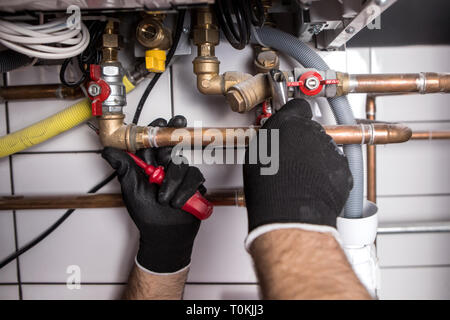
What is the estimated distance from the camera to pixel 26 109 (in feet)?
2.54

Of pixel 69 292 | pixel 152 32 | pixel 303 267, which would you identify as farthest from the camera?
pixel 69 292

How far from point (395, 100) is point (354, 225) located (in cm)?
35

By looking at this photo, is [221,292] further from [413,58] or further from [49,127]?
[413,58]

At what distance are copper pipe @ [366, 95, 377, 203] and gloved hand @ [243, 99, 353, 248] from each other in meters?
0.30

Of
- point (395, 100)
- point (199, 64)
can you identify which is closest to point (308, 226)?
point (199, 64)

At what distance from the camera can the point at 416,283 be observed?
80 cm

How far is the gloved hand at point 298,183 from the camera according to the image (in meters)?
0.43

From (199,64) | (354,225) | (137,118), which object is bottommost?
(354,225)

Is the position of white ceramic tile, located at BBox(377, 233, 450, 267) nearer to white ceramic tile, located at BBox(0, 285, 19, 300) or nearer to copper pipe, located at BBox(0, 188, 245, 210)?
copper pipe, located at BBox(0, 188, 245, 210)

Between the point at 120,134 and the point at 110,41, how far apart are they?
0.19 meters

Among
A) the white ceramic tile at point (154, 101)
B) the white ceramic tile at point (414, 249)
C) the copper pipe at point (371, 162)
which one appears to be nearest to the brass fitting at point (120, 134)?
the white ceramic tile at point (154, 101)

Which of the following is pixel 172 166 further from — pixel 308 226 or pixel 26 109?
pixel 26 109

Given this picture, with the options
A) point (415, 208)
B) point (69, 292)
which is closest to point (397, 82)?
point (415, 208)

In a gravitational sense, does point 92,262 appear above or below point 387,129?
below
